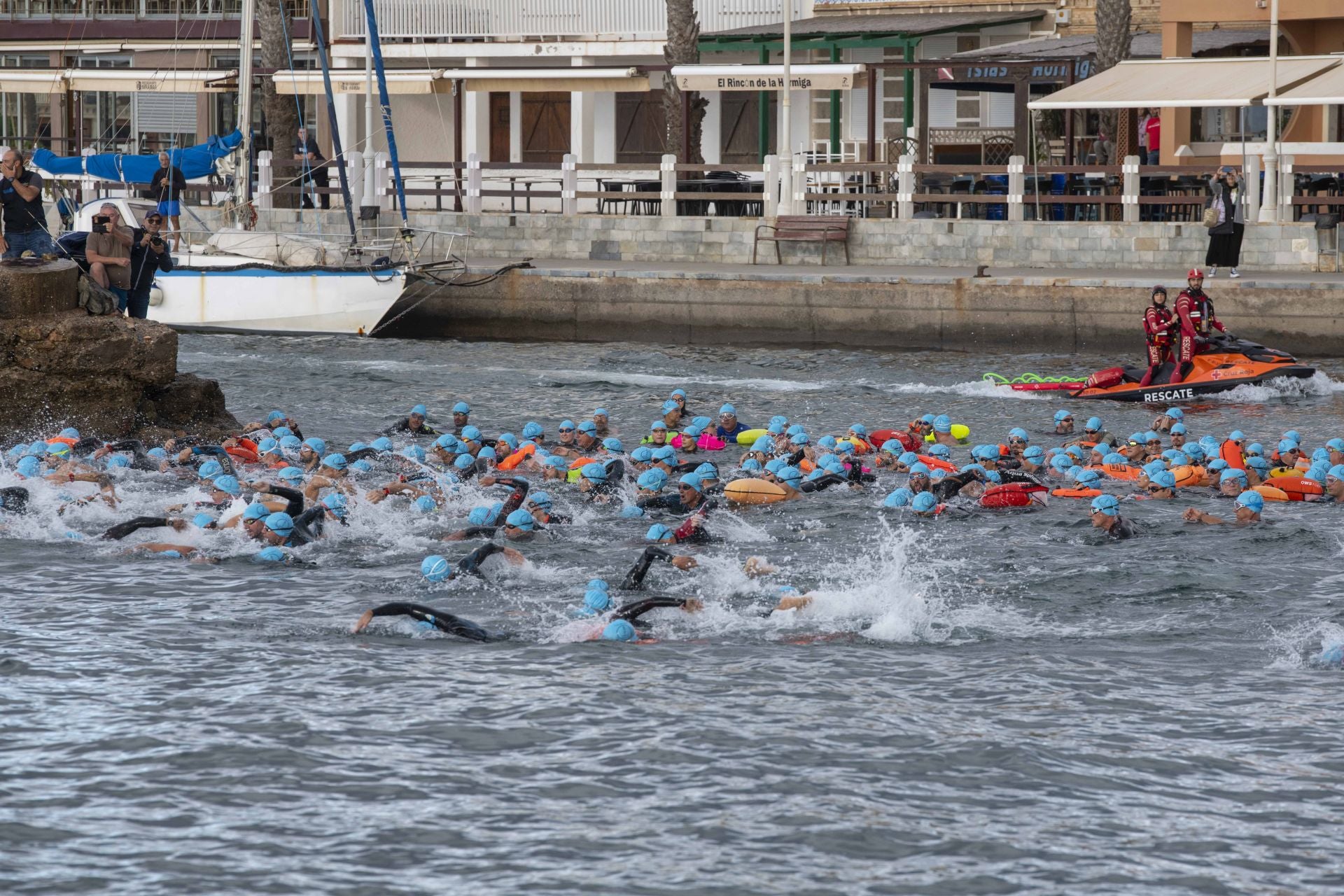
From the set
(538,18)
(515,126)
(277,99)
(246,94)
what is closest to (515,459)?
(246,94)

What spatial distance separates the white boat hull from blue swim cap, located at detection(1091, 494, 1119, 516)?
1634 centimetres

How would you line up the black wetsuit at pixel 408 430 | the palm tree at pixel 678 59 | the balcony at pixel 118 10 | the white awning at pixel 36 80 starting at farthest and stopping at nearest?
the balcony at pixel 118 10
the white awning at pixel 36 80
the palm tree at pixel 678 59
the black wetsuit at pixel 408 430

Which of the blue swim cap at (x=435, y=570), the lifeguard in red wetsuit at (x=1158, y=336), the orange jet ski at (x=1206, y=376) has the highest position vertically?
the lifeguard in red wetsuit at (x=1158, y=336)

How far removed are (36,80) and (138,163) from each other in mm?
7310

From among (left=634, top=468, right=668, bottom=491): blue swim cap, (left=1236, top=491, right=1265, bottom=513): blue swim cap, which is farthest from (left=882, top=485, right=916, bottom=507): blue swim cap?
(left=1236, top=491, right=1265, bottom=513): blue swim cap

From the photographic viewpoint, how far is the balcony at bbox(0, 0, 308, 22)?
150ft

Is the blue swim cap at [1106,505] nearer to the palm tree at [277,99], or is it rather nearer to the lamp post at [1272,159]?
the lamp post at [1272,159]

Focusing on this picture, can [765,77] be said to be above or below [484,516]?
above

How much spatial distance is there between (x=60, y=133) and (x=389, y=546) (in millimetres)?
34034

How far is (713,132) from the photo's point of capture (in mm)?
38875

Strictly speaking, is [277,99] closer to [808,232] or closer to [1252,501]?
[808,232]

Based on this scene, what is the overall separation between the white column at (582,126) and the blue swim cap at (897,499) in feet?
76.6

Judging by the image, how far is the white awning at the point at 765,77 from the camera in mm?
30891

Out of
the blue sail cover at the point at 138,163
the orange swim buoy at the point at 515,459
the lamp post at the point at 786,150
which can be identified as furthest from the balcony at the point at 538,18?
the orange swim buoy at the point at 515,459
